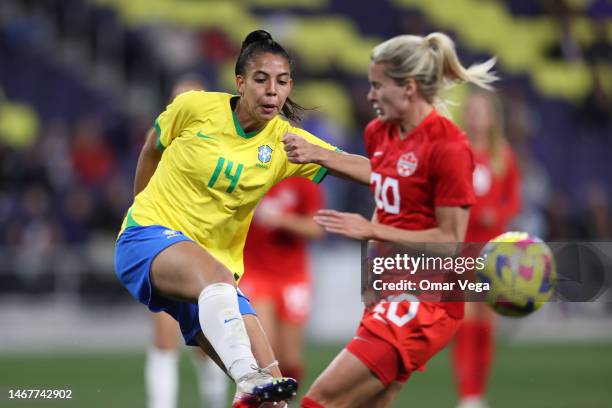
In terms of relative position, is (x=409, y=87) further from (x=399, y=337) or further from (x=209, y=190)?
(x=399, y=337)

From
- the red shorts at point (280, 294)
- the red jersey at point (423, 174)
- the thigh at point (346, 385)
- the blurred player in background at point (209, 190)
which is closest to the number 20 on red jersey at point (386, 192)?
the red jersey at point (423, 174)

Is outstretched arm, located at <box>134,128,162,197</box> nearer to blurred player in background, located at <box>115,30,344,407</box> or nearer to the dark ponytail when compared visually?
blurred player in background, located at <box>115,30,344,407</box>

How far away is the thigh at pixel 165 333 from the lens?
8.04 m

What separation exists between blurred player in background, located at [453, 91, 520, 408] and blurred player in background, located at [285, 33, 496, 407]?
2900 mm

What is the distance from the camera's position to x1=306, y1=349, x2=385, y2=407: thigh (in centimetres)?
540

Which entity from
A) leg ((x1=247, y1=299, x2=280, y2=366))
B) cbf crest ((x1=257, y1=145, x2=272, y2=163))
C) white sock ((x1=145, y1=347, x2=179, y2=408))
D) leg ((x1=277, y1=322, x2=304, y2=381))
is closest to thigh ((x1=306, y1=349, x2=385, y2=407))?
cbf crest ((x1=257, y1=145, x2=272, y2=163))

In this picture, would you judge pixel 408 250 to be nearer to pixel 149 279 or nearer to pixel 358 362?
pixel 358 362

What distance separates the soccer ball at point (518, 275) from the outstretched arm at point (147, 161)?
5.71ft

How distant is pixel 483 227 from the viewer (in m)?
9.02

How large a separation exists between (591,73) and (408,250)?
12.0 m

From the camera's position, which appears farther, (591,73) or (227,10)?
(227,10)

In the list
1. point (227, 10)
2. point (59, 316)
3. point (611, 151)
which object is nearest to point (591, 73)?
point (611, 151)

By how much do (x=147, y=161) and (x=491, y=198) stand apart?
376 cm

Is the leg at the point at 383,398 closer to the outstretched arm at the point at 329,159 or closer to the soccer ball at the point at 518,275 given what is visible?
the soccer ball at the point at 518,275
